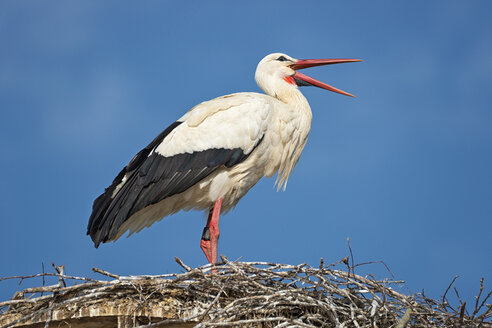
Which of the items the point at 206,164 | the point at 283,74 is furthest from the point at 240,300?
the point at 283,74

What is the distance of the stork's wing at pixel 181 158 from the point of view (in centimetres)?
607

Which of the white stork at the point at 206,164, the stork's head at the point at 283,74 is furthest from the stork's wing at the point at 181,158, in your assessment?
the stork's head at the point at 283,74

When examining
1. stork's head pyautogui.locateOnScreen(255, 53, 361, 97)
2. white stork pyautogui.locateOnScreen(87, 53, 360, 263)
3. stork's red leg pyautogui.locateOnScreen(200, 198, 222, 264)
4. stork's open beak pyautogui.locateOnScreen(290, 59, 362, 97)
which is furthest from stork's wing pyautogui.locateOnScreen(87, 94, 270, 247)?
stork's open beak pyautogui.locateOnScreen(290, 59, 362, 97)

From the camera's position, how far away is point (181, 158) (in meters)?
6.23

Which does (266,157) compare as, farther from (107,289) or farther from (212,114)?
(107,289)

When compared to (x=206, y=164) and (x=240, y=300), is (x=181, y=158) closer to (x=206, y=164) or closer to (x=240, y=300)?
(x=206, y=164)

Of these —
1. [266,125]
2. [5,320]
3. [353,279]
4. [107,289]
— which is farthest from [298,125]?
[5,320]

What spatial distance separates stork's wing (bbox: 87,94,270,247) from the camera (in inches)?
239

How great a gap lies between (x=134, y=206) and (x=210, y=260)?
905mm

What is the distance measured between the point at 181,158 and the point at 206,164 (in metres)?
0.22

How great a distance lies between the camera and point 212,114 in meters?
6.43

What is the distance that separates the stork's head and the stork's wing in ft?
2.18

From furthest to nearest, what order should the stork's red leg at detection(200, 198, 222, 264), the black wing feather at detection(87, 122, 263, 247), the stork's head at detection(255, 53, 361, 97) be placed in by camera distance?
1. the stork's head at detection(255, 53, 361, 97)
2. the stork's red leg at detection(200, 198, 222, 264)
3. the black wing feather at detection(87, 122, 263, 247)

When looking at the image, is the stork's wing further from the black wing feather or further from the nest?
the nest
